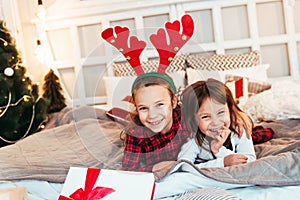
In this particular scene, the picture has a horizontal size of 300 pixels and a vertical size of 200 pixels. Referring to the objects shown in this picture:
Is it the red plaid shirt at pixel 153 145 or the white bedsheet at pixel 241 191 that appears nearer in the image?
the white bedsheet at pixel 241 191

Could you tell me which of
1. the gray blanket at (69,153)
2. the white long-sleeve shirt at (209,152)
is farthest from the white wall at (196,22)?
the white long-sleeve shirt at (209,152)

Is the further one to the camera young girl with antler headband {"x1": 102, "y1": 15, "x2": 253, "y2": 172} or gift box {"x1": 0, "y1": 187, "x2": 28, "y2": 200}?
young girl with antler headband {"x1": 102, "y1": 15, "x2": 253, "y2": 172}

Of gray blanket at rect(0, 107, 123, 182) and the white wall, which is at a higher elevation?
the white wall

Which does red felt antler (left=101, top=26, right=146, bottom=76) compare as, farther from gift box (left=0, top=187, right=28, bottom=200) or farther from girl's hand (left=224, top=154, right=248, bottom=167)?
gift box (left=0, top=187, right=28, bottom=200)

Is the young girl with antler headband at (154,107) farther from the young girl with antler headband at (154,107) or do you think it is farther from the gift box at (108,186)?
the gift box at (108,186)

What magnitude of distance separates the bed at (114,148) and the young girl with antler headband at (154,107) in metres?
0.07

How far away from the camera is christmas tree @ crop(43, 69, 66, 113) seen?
307cm

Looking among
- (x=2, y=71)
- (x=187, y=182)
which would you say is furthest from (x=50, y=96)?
(x=187, y=182)

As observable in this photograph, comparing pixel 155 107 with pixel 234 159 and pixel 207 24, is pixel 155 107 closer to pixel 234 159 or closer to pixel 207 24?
pixel 234 159

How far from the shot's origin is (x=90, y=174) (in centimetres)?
120

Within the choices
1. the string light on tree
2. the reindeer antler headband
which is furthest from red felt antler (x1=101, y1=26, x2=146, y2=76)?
the string light on tree

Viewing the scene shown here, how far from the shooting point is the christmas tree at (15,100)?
2537 millimetres

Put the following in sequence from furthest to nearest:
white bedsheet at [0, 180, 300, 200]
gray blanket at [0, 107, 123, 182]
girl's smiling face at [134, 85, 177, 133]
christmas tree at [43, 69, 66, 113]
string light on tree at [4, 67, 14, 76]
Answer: christmas tree at [43, 69, 66, 113] < string light on tree at [4, 67, 14, 76] < gray blanket at [0, 107, 123, 182] < girl's smiling face at [134, 85, 177, 133] < white bedsheet at [0, 180, 300, 200]

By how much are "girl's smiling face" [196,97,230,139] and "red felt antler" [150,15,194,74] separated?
182 mm
